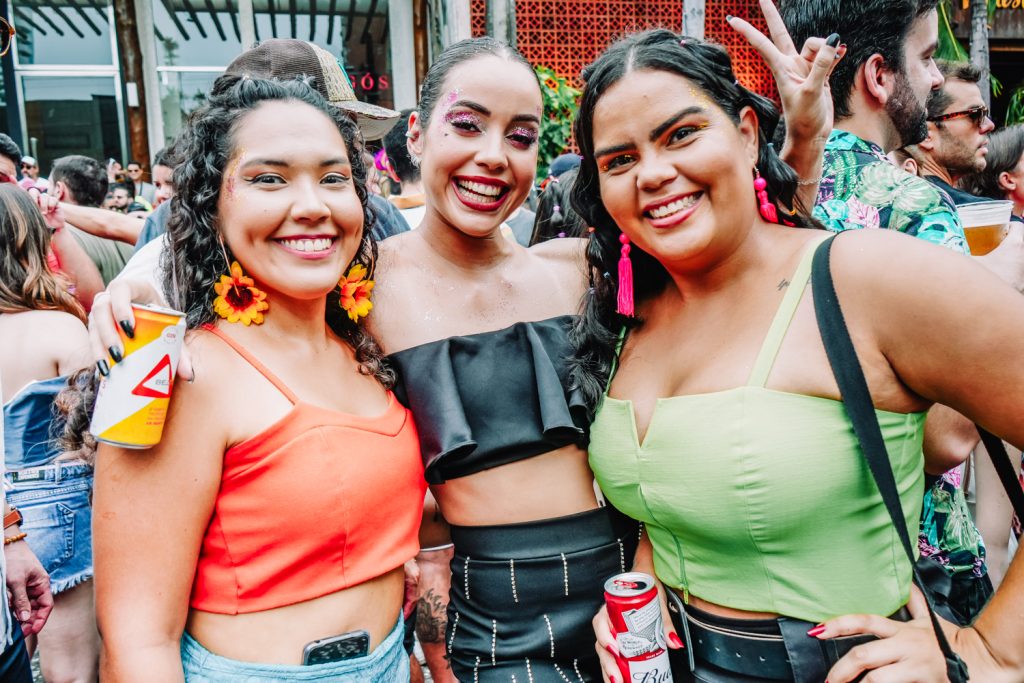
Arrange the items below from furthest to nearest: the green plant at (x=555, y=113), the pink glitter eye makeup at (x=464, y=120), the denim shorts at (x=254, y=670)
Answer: the green plant at (x=555, y=113) → the pink glitter eye makeup at (x=464, y=120) → the denim shorts at (x=254, y=670)

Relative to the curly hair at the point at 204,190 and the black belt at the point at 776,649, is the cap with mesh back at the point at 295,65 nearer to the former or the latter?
the curly hair at the point at 204,190

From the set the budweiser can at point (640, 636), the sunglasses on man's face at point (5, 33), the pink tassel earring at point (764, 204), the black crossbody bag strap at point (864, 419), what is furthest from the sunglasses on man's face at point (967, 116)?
the sunglasses on man's face at point (5, 33)

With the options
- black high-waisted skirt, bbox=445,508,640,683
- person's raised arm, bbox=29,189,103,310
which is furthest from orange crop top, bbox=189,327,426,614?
person's raised arm, bbox=29,189,103,310

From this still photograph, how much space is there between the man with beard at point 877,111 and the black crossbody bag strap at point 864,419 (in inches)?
31.2

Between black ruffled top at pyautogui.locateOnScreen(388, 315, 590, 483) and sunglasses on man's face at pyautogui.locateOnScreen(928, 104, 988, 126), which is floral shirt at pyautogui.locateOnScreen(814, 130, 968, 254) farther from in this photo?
sunglasses on man's face at pyautogui.locateOnScreen(928, 104, 988, 126)

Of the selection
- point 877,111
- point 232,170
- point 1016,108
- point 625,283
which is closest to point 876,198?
point 877,111

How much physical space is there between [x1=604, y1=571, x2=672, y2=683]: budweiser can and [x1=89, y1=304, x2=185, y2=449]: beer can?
3.48ft

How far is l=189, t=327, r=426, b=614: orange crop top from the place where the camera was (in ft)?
5.55

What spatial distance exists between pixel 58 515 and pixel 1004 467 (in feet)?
11.3

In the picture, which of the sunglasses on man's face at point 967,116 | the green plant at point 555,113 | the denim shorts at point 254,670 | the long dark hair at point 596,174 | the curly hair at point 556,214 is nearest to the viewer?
the denim shorts at point 254,670

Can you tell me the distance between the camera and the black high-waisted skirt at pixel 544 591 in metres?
2.15

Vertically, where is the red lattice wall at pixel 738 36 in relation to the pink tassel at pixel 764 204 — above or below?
above

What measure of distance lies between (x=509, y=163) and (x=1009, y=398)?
1.48m

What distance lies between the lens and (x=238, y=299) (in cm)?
189
